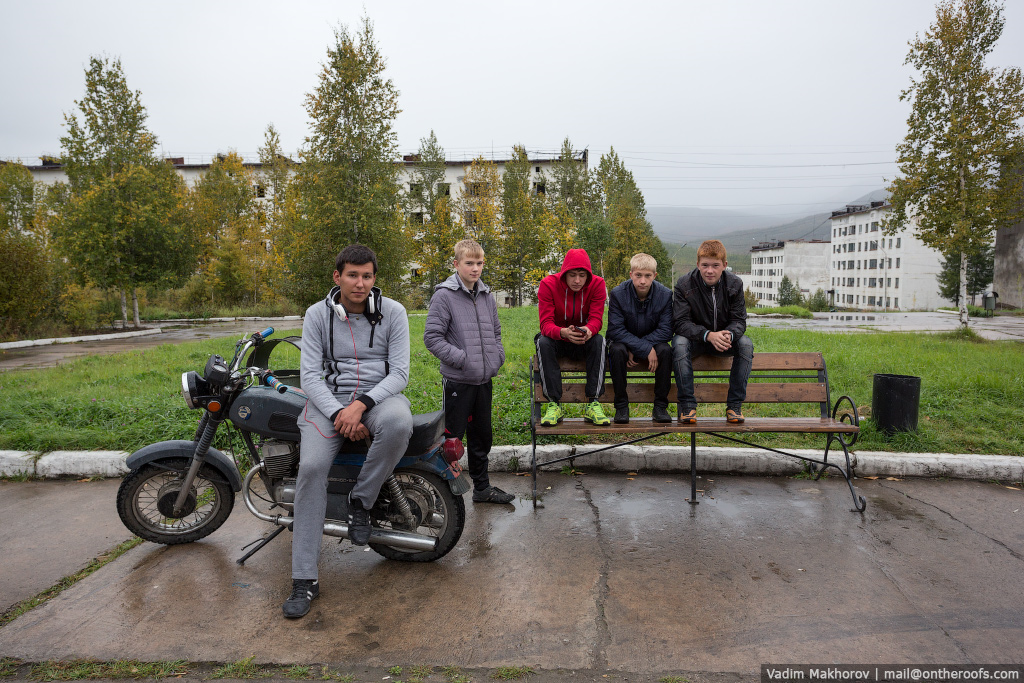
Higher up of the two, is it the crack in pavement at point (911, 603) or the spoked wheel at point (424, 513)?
the spoked wheel at point (424, 513)

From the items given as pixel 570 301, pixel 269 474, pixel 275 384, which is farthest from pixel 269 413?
pixel 570 301

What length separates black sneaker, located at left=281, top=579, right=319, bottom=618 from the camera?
3.12 metres

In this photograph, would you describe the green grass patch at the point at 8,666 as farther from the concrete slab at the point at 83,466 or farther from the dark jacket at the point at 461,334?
the concrete slab at the point at 83,466

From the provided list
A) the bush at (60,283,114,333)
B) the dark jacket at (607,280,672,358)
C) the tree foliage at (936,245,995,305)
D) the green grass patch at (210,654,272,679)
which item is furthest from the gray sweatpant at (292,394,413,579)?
the tree foliage at (936,245,995,305)

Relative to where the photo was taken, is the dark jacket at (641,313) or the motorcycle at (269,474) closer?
the motorcycle at (269,474)

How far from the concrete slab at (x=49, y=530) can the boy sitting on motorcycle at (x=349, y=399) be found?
59.2 inches

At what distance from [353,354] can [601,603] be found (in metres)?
2.08

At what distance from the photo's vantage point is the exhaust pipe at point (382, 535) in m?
3.58

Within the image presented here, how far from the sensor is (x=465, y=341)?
448 cm

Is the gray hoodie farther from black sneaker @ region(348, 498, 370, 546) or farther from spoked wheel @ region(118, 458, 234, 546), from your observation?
spoked wheel @ region(118, 458, 234, 546)

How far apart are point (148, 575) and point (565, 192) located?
4817cm

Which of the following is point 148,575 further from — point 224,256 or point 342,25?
point 224,256

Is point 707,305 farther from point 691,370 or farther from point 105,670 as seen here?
point 105,670

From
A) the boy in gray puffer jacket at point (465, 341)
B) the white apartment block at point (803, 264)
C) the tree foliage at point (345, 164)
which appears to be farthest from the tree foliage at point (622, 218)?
the white apartment block at point (803, 264)
